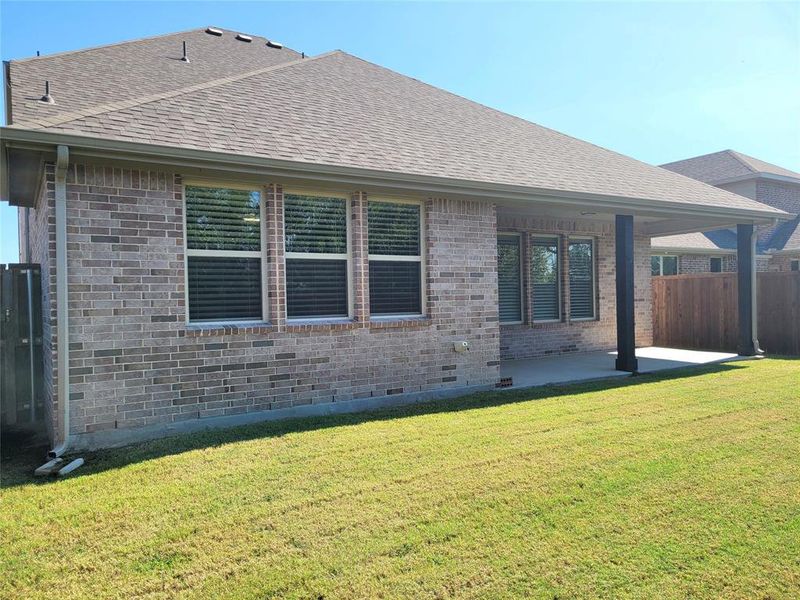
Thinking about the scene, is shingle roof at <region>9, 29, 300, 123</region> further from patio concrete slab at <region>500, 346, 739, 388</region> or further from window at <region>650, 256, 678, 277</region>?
window at <region>650, 256, 678, 277</region>

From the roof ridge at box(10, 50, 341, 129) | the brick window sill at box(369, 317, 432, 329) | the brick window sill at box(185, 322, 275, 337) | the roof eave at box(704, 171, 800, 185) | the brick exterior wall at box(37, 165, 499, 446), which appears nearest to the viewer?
the roof ridge at box(10, 50, 341, 129)

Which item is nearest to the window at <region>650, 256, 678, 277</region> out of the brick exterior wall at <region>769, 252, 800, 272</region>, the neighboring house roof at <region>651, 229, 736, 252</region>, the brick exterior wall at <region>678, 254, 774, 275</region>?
the brick exterior wall at <region>678, 254, 774, 275</region>

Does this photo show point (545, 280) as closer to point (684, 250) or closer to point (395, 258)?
point (395, 258)

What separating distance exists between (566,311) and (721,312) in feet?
14.0

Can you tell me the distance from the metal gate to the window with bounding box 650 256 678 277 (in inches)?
646

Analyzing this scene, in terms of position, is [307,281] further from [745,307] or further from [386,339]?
[745,307]

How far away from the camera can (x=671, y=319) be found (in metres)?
14.9

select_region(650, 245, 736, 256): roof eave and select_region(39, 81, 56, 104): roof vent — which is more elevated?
select_region(39, 81, 56, 104): roof vent

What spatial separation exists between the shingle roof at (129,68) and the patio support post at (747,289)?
1078cm

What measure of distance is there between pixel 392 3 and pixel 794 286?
11.5 m

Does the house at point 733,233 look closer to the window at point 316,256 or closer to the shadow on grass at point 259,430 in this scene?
the shadow on grass at point 259,430

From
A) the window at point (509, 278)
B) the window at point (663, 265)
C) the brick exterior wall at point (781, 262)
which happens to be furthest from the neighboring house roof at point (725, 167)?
the window at point (509, 278)

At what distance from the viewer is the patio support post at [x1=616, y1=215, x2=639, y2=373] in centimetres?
987

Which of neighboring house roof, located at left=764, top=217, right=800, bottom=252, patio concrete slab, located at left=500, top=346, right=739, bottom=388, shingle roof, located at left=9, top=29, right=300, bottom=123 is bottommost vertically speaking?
patio concrete slab, located at left=500, top=346, right=739, bottom=388
